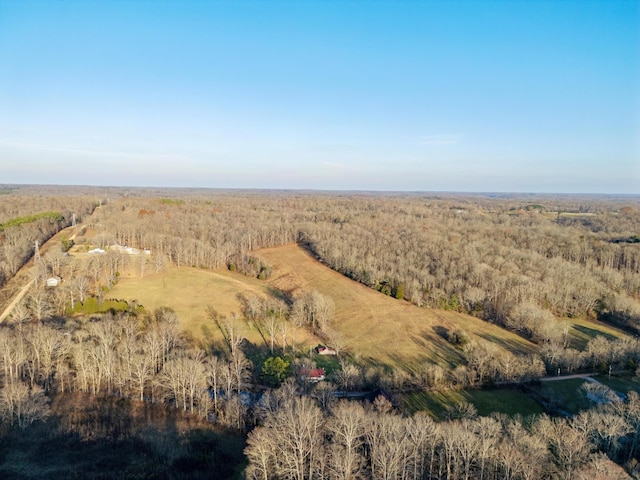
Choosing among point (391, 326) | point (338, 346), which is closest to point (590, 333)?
point (391, 326)

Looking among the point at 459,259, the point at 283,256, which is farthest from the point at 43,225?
the point at 459,259

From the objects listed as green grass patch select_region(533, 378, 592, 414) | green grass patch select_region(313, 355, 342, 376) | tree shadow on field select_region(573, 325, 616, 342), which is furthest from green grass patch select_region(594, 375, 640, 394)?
green grass patch select_region(313, 355, 342, 376)

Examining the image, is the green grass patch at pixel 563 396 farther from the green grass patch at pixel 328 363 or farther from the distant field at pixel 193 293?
the distant field at pixel 193 293

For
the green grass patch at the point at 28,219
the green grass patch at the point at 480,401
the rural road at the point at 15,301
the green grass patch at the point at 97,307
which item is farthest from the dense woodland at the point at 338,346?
the green grass patch at the point at 480,401

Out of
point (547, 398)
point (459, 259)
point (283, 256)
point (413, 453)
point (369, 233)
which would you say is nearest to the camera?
point (413, 453)

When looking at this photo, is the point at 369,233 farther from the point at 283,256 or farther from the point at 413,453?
the point at 413,453

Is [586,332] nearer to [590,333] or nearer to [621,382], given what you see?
[590,333]
